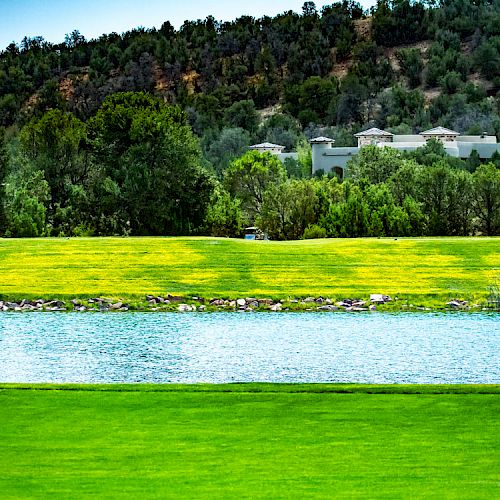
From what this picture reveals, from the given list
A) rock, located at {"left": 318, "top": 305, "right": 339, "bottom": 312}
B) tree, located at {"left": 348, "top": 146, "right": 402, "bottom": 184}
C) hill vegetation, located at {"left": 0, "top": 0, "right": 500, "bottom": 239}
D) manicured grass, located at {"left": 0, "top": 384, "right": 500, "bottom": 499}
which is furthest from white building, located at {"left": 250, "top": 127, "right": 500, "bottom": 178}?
manicured grass, located at {"left": 0, "top": 384, "right": 500, "bottom": 499}

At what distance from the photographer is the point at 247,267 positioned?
2350cm

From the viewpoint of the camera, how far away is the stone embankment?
20422 mm

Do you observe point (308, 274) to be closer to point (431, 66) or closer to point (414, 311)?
point (414, 311)

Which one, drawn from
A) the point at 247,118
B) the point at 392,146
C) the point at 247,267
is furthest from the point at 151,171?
the point at 247,118

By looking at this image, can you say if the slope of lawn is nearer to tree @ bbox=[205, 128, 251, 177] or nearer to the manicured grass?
the manicured grass

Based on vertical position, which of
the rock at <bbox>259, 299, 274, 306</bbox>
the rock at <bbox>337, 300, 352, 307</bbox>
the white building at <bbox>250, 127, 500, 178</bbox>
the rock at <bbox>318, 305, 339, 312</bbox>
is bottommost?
the rock at <bbox>318, 305, 339, 312</bbox>

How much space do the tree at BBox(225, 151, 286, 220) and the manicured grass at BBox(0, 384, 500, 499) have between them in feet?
115

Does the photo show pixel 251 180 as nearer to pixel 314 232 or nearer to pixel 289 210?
pixel 289 210

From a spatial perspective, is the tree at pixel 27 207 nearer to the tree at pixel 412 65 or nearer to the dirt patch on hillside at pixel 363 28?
the tree at pixel 412 65

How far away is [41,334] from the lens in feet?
54.0

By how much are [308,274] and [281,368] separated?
1023cm

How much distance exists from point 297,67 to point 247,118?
21.6m

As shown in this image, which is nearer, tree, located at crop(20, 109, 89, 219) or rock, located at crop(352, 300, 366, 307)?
rock, located at crop(352, 300, 366, 307)

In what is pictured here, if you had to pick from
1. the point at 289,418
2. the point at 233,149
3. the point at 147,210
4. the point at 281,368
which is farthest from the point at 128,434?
the point at 233,149
